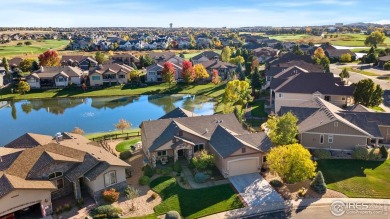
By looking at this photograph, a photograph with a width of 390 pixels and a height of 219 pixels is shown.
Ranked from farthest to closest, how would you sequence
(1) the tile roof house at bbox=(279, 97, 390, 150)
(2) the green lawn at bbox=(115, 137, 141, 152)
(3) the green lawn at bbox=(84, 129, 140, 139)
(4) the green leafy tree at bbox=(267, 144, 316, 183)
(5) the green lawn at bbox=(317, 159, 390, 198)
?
1. (3) the green lawn at bbox=(84, 129, 140, 139)
2. (2) the green lawn at bbox=(115, 137, 141, 152)
3. (1) the tile roof house at bbox=(279, 97, 390, 150)
4. (5) the green lawn at bbox=(317, 159, 390, 198)
5. (4) the green leafy tree at bbox=(267, 144, 316, 183)

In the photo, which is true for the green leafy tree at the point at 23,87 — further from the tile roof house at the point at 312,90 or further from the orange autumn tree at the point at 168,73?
the tile roof house at the point at 312,90

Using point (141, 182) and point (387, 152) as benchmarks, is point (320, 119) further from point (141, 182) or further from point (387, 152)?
point (141, 182)

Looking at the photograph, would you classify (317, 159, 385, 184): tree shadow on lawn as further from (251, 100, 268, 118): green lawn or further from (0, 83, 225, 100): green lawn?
(0, 83, 225, 100): green lawn

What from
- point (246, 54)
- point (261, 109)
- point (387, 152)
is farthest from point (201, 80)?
point (387, 152)

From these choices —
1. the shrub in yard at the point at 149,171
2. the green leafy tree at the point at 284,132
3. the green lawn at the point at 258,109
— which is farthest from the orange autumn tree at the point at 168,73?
the shrub in yard at the point at 149,171

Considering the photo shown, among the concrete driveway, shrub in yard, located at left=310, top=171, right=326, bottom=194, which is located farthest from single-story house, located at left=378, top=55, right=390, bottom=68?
the concrete driveway
